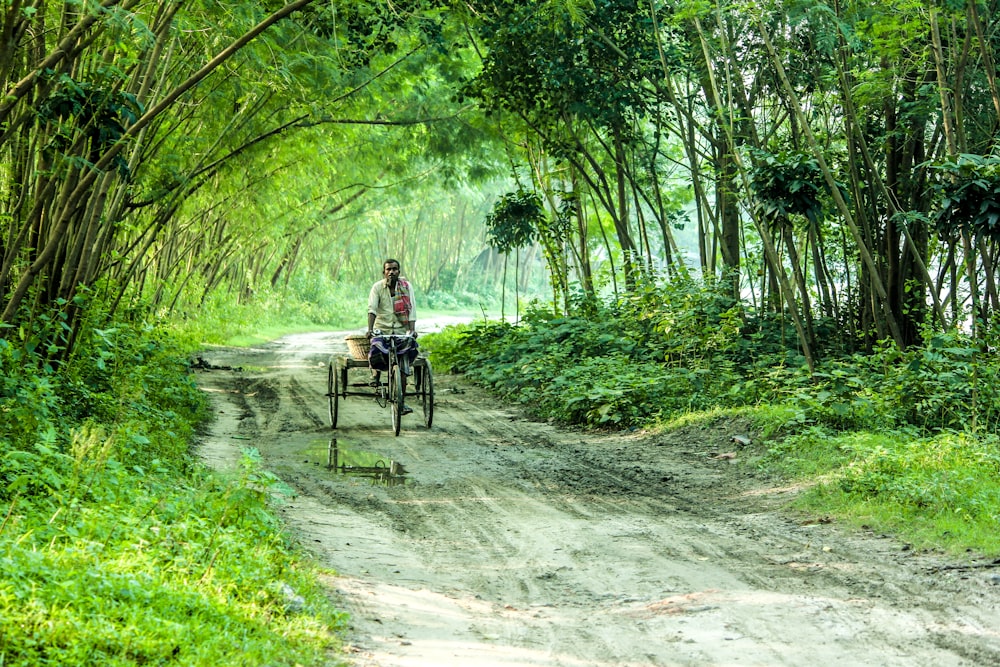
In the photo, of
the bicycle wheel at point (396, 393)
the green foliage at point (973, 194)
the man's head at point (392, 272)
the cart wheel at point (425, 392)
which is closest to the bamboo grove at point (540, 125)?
the green foliage at point (973, 194)

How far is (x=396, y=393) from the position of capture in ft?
34.9

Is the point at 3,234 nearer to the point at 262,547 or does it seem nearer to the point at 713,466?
the point at 262,547

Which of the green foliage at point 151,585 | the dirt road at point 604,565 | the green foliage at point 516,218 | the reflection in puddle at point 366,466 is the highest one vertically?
the green foliage at point 516,218

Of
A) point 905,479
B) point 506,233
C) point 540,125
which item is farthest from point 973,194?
point 506,233

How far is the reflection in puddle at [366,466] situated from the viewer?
8344 millimetres

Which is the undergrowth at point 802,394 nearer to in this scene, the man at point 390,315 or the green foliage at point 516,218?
the green foliage at point 516,218

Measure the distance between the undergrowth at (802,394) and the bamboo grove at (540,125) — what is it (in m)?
0.65

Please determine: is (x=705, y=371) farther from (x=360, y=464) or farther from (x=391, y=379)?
(x=360, y=464)

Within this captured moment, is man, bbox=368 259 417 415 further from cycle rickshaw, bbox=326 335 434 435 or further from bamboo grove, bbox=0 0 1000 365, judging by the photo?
bamboo grove, bbox=0 0 1000 365

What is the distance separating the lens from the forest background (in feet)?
16.4

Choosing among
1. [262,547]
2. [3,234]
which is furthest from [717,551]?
[3,234]

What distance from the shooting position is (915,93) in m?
11.9

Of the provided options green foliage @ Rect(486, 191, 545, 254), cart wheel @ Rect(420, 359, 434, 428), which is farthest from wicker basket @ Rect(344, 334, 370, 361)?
green foliage @ Rect(486, 191, 545, 254)

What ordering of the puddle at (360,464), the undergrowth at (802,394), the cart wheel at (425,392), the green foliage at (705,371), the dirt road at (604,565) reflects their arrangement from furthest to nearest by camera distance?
1. the cart wheel at (425,392)
2. the green foliage at (705,371)
3. the puddle at (360,464)
4. the undergrowth at (802,394)
5. the dirt road at (604,565)
